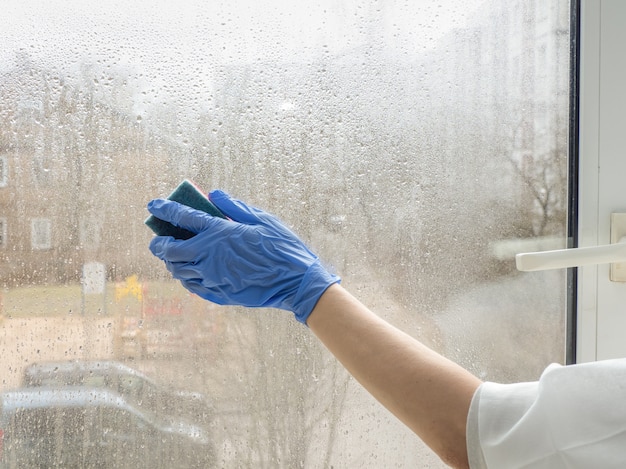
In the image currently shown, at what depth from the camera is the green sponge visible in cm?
73

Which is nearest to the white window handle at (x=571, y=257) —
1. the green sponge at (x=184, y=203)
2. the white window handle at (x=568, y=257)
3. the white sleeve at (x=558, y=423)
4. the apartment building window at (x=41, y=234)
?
the white window handle at (x=568, y=257)

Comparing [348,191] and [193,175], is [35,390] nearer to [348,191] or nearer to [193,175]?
[193,175]

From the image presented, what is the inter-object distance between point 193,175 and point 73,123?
163mm

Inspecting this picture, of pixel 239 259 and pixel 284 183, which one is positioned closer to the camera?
pixel 239 259

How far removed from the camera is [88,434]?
0.78 metres

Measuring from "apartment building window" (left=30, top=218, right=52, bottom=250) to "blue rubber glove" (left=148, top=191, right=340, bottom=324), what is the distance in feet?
0.44

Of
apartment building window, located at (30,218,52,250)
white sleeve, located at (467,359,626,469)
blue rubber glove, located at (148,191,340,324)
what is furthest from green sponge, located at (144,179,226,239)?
white sleeve, located at (467,359,626,469)

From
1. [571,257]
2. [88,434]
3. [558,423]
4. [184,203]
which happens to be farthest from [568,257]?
[88,434]

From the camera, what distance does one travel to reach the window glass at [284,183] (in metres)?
0.76

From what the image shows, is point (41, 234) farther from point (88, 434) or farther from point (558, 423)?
point (558, 423)

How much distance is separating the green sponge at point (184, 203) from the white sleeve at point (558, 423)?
0.38 m

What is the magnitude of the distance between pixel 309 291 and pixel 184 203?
0.61 ft

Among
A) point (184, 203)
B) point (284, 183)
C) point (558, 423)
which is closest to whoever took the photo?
point (558, 423)

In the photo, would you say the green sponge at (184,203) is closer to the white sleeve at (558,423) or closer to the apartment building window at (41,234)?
the apartment building window at (41,234)
